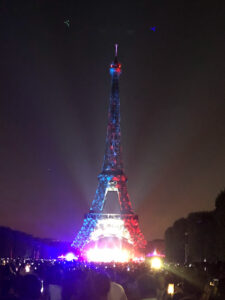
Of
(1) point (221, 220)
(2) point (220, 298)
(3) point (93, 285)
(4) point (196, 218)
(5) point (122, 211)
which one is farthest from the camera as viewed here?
(5) point (122, 211)

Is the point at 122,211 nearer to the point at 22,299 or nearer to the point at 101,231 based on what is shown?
the point at 101,231

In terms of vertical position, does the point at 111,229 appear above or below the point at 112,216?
below

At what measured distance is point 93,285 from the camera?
855 cm

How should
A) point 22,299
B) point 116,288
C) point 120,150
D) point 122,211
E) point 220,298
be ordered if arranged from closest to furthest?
point 116,288 → point 22,299 → point 220,298 → point 122,211 → point 120,150

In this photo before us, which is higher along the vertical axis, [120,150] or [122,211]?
[120,150]

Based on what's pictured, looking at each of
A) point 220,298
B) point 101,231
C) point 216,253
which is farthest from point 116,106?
point 220,298

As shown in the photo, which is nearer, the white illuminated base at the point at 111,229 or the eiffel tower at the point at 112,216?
the eiffel tower at the point at 112,216

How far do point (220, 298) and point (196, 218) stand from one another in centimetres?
6005

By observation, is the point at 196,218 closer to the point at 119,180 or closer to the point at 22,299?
the point at 119,180

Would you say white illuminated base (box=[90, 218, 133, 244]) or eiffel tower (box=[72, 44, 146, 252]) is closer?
eiffel tower (box=[72, 44, 146, 252])

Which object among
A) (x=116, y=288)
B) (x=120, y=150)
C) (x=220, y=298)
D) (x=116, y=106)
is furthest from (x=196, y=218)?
(x=116, y=288)

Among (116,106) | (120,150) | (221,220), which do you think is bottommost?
(221,220)

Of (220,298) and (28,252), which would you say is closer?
(220,298)

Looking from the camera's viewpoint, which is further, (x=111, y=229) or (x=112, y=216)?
(x=111, y=229)
